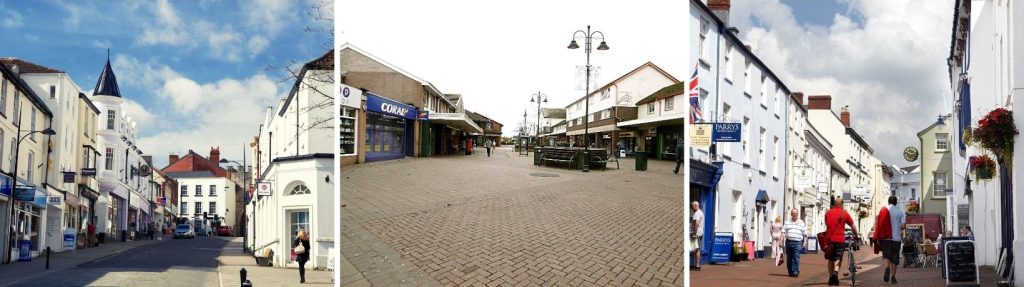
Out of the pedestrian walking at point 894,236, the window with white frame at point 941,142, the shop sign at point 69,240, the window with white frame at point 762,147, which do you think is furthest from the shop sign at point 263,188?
the window with white frame at point 941,142

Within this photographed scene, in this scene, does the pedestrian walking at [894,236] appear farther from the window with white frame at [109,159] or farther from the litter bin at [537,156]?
the window with white frame at [109,159]

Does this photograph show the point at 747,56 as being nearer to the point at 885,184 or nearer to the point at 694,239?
the point at 694,239

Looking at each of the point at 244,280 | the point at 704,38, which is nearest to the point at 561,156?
the point at 704,38

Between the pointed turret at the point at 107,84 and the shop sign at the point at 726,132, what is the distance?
11.9 m

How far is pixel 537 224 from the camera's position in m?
3.42

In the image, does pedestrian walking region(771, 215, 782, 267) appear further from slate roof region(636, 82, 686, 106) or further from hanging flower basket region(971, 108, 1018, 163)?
slate roof region(636, 82, 686, 106)

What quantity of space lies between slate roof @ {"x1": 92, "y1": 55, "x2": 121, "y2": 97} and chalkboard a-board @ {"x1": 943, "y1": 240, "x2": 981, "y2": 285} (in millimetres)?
13304

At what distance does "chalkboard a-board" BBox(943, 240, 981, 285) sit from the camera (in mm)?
9039

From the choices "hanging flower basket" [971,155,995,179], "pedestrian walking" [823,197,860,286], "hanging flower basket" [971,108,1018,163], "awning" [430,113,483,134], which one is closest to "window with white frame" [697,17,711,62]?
"awning" [430,113,483,134]

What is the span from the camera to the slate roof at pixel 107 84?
45.4 ft

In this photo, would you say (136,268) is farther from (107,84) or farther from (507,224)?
(507,224)

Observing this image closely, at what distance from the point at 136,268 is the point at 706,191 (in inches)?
633

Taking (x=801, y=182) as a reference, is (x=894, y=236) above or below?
below

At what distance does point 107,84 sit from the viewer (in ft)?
47.1
